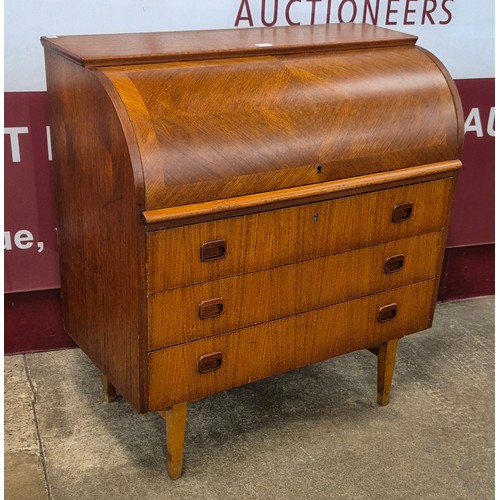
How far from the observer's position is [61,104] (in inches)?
101

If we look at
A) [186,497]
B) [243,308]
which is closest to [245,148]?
[243,308]

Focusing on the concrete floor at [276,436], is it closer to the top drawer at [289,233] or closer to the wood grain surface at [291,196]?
the top drawer at [289,233]

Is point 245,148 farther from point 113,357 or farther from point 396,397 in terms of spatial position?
point 396,397

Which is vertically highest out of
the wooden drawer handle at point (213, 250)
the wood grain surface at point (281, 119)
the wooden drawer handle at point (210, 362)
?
the wood grain surface at point (281, 119)

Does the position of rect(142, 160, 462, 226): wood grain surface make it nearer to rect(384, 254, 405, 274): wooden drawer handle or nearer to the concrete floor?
rect(384, 254, 405, 274): wooden drawer handle

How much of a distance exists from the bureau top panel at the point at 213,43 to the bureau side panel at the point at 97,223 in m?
0.07

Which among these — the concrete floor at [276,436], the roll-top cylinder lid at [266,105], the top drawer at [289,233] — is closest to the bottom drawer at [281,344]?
the top drawer at [289,233]

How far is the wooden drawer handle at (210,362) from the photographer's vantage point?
249 centimetres

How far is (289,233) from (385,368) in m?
0.86

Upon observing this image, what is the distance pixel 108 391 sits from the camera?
3.03 metres

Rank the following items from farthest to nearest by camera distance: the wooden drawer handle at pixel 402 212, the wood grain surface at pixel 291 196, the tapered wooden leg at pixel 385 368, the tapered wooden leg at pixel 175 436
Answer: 1. the tapered wooden leg at pixel 385 368
2. the wooden drawer handle at pixel 402 212
3. the tapered wooden leg at pixel 175 436
4. the wood grain surface at pixel 291 196

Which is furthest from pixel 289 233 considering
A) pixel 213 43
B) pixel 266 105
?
pixel 213 43

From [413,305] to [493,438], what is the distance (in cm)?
58

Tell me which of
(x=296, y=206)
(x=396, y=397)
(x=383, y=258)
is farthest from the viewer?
(x=396, y=397)
